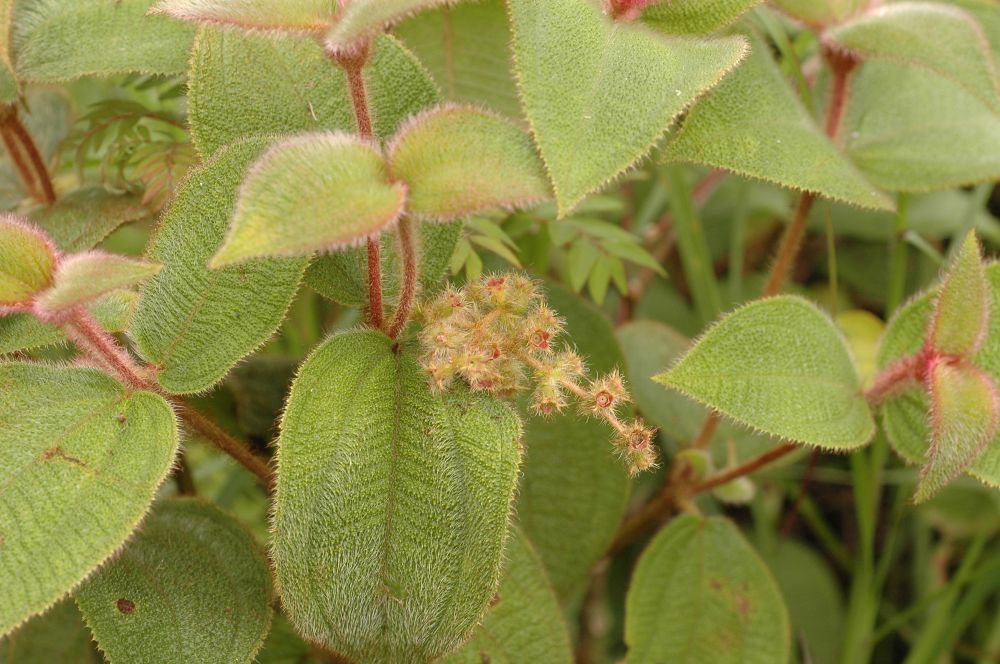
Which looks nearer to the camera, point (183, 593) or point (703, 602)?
point (183, 593)

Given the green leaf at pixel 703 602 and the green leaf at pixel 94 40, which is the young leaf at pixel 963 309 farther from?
the green leaf at pixel 94 40

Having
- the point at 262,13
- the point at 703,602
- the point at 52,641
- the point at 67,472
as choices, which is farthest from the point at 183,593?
the point at 703,602

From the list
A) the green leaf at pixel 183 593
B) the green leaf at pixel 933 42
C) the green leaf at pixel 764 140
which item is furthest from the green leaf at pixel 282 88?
the green leaf at pixel 933 42

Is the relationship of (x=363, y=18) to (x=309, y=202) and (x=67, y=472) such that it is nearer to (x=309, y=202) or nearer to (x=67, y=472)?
(x=309, y=202)

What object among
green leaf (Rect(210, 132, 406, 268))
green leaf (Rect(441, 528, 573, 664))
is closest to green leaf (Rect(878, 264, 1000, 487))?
green leaf (Rect(441, 528, 573, 664))

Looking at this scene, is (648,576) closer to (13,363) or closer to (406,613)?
(406,613)

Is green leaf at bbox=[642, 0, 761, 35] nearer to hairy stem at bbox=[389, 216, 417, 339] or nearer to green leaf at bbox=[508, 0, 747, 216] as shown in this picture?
green leaf at bbox=[508, 0, 747, 216]

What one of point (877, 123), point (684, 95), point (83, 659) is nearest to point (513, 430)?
point (684, 95)
